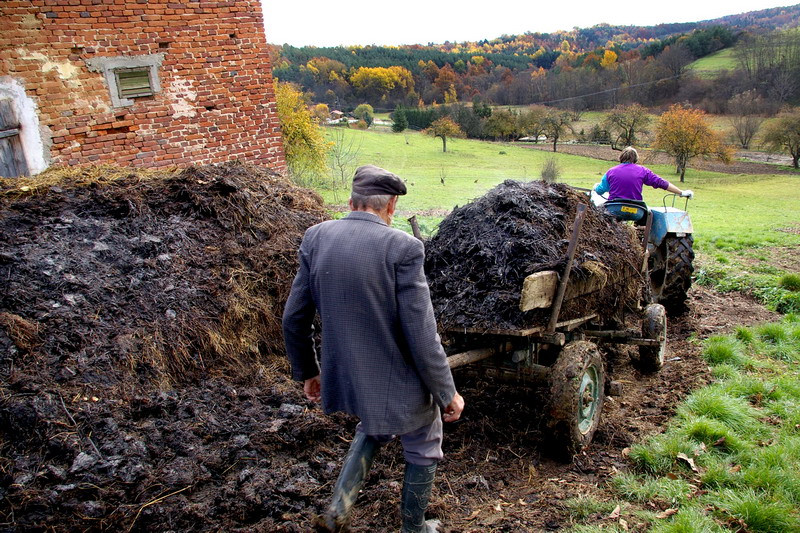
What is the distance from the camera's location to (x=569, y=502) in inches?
126

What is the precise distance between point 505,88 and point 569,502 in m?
71.1

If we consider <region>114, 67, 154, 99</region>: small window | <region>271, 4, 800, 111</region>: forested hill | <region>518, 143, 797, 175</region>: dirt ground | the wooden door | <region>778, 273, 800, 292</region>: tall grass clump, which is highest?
<region>271, 4, 800, 111</region>: forested hill

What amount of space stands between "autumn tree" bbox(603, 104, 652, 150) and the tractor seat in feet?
144

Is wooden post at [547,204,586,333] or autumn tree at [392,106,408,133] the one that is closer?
wooden post at [547,204,586,333]

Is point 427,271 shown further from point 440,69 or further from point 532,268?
point 440,69

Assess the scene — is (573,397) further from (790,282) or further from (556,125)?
(556,125)

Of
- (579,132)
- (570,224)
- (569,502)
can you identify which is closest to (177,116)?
(570,224)

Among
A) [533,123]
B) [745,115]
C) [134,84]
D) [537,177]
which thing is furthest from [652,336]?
[745,115]

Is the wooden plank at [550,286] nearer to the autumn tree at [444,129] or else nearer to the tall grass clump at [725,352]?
the tall grass clump at [725,352]

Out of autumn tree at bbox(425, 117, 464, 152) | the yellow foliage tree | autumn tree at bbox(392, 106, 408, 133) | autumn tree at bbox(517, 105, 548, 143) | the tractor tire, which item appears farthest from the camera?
the yellow foliage tree

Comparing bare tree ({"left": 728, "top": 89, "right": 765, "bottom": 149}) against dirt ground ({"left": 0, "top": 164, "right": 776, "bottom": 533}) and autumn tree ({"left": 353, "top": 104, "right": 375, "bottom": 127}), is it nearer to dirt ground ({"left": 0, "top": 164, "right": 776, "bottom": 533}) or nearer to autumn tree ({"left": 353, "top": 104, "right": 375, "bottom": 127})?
autumn tree ({"left": 353, "top": 104, "right": 375, "bottom": 127})

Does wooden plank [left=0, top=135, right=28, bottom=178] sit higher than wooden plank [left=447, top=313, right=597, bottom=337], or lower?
higher

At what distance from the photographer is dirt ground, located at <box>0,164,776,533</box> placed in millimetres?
3145

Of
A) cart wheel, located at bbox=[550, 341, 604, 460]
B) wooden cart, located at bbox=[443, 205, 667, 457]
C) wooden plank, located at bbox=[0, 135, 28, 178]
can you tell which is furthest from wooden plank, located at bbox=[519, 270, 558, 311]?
wooden plank, located at bbox=[0, 135, 28, 178]
